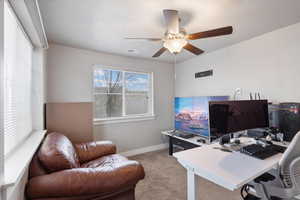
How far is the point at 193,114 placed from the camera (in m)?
3.04

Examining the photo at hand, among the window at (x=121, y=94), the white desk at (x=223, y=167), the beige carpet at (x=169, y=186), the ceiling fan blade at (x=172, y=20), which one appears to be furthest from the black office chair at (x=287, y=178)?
the window at (x=121, y=94)

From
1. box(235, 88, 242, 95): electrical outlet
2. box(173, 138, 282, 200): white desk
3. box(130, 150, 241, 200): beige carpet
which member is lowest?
box(130, 150, 241, 200): beige carpet

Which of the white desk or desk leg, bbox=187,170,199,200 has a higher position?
the white desk

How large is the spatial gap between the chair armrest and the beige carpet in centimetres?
71

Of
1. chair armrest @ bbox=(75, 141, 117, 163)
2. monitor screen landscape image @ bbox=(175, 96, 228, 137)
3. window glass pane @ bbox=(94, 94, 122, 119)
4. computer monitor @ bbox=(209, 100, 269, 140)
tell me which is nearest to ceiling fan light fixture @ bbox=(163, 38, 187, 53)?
computer monitor @ bbox=(209, 100, 269, 140)

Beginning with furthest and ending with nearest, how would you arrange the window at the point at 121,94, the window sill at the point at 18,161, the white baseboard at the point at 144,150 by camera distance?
the white baseboard at the point at 144,150 < the window at the point at 121,94 < the window sill at the point at 18,161

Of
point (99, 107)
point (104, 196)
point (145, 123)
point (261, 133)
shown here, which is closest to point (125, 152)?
point (145, 123)

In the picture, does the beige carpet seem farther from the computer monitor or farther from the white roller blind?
the white roller blind

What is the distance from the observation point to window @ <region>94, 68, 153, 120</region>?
312cm

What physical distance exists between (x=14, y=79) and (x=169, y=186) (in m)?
2.33

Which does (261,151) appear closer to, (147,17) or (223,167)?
(223,167)

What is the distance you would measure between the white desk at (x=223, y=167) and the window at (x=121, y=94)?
220cm

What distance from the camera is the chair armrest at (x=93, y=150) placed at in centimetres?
202

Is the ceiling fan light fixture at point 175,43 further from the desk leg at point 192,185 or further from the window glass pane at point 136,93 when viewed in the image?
the window glass pane at point 136,93
